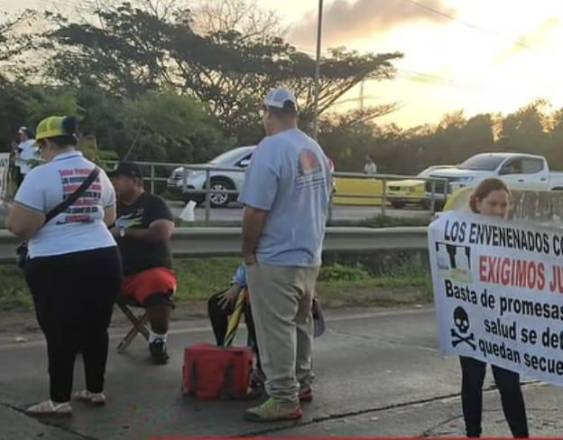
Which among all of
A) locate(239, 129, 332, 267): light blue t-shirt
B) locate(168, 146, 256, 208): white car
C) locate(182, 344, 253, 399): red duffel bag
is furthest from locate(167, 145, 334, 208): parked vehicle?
locate(239, 129, 332, 267): light blue t-shirt

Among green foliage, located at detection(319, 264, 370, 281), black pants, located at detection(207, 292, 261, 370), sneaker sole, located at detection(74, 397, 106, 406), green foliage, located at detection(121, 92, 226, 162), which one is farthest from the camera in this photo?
green foliage, located at detection(121, 92, 226, 162)

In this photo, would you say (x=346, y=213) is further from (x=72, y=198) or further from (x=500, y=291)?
(x=500, y=291)

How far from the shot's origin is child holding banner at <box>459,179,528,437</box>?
16.3 ft

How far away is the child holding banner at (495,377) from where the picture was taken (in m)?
4.96

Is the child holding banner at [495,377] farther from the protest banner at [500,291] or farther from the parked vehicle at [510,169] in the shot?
the parked vehicle at [510,169]

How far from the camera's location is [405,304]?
11328mm

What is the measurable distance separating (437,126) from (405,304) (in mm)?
56683

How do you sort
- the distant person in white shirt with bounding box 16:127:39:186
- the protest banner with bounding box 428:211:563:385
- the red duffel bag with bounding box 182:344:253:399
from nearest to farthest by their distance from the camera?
the protest banner with bounding box 428:211:563:385 → the red duffel bag with bounding box 182:344:253:399 → the distant person in white shirt with bounding box 16:127:39:186

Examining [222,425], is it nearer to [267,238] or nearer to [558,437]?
[267,238]

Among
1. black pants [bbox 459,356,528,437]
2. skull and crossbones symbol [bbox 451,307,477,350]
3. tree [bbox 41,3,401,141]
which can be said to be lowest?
black pants [bbox 459,356,528,437]

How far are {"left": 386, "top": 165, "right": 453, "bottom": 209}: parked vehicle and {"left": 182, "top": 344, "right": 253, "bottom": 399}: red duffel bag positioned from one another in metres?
12.3

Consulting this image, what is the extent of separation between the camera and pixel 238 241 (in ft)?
38.9

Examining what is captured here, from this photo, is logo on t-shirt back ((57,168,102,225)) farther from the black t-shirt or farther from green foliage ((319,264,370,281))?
green foliage ((319,264,370,281))

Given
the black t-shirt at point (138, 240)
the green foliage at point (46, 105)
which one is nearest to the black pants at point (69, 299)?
the black t-shirt at point (138, 240)
